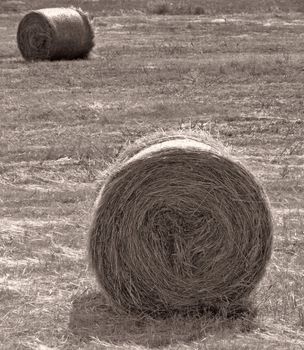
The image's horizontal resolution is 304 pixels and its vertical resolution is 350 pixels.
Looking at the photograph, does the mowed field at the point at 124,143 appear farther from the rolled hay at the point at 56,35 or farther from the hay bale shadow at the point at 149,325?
the rolled hay at the point at 56,35

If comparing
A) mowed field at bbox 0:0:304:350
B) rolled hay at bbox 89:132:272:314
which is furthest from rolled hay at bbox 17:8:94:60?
rolled hay at bbox 89:132:272:314

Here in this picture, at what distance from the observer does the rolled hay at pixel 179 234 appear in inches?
337

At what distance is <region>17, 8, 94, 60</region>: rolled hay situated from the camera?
79.3 feet

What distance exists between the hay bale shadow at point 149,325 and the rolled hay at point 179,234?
106mm

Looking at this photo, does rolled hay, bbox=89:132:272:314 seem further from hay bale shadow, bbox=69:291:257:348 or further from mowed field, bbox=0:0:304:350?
mowed field, bbox=0:0:304:350

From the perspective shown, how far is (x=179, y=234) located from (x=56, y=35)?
625 inches

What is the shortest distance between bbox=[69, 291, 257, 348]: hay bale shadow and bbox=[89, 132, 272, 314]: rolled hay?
0.11 meters

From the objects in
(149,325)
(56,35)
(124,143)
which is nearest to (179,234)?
(149,325)

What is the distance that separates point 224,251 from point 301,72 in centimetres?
1351

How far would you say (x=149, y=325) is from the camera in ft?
27.4

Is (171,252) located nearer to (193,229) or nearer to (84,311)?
(193,229)

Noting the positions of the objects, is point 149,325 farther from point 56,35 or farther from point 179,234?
point 56,35

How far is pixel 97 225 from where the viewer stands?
8656 mm

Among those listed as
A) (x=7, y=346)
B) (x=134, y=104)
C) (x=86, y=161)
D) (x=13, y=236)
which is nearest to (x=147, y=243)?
(x=7, y=346)
